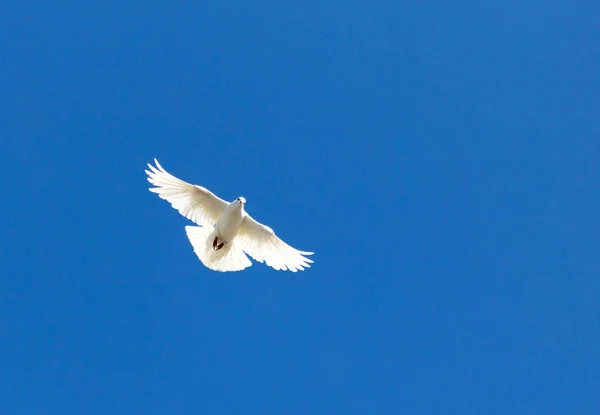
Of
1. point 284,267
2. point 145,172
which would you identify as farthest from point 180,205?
point 284,267

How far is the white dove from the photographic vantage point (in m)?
30.6

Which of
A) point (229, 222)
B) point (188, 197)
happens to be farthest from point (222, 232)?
point (188, 197)

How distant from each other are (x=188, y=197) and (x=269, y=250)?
329 centimetres

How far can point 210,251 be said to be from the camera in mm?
31047

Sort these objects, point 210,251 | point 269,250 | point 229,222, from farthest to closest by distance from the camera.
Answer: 1. point 269,250
2. point 210,251
3. point 229,222

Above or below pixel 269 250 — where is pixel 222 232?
below

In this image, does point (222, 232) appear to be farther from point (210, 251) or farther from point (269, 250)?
point (269, 250)

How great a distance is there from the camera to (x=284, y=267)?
3167cm

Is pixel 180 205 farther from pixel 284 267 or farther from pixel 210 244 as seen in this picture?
pixel 284 267

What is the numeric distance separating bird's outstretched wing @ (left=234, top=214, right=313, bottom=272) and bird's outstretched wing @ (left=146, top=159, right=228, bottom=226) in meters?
Result: 1.17

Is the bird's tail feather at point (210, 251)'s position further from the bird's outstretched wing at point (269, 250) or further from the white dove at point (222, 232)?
the bird's outstretched wing at point (269, 250)

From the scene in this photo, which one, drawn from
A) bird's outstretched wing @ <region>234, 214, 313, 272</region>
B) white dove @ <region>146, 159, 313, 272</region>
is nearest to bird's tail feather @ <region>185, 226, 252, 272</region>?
white dove @ <region>146, 159, 313, 272</region>

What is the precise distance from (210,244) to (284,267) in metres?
2.68

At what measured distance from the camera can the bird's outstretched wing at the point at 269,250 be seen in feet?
103
